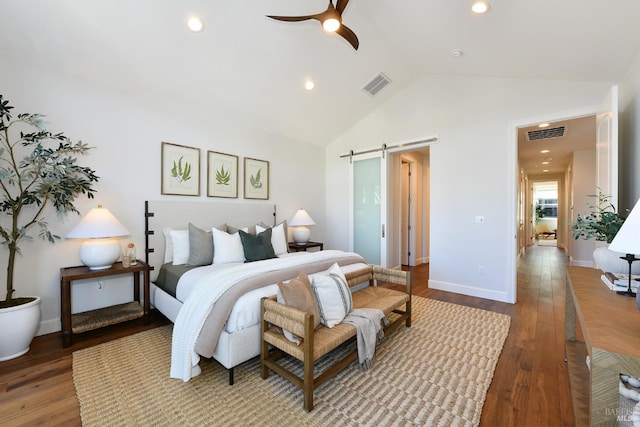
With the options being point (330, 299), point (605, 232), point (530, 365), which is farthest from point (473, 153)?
point (330, 299)

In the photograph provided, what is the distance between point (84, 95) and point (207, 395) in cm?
316

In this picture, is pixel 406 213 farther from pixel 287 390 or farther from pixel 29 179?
pixel 29 179

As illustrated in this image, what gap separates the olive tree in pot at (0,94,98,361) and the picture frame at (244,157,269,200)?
1913 mm

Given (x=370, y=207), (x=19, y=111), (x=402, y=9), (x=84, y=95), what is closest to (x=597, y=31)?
(x=402, y=9)

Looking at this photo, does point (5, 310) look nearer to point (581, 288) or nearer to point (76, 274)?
point (76, 274)

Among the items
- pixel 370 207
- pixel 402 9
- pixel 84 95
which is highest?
pixel 402 9

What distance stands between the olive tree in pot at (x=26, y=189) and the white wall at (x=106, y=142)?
0.39ft

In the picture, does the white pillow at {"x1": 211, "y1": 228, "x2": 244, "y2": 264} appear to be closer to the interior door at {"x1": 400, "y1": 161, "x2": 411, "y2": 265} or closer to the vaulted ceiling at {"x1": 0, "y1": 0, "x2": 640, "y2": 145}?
the vaulted ceiling at {"x1": 0, "y1": 0, "x2": 640, "y2": 145}

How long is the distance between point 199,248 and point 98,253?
0.91 metres

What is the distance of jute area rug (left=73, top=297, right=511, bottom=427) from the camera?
162 centimetres

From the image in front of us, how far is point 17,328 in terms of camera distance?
219 centimetres

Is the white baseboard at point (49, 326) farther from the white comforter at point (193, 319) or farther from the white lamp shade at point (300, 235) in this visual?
the white lamp shade at point (300, 235)

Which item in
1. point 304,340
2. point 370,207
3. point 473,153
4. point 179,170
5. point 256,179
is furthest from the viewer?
point 370,207

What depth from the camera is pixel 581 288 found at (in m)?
1.67
